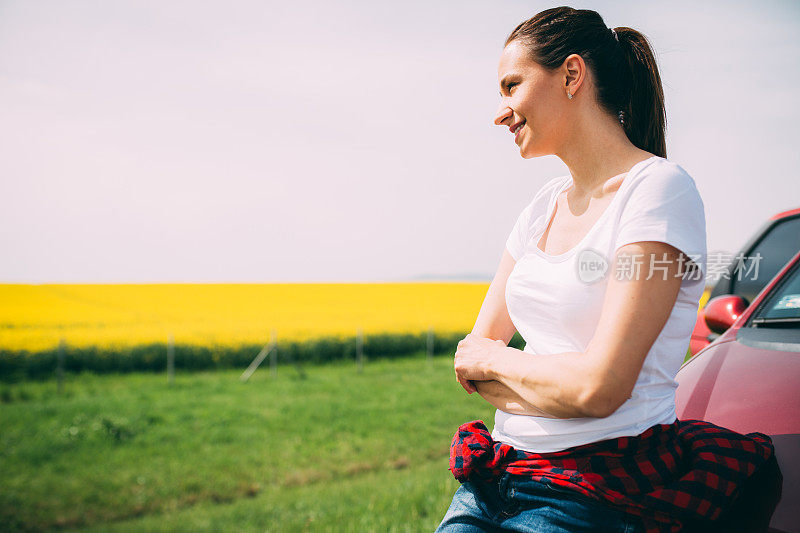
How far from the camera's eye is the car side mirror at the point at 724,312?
8.84 feet

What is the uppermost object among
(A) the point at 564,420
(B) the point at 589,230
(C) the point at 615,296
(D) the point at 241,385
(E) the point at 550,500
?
(B) the point at 589,230

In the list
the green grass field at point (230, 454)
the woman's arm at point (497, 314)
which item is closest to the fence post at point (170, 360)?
the green grass field at point (230, 454)

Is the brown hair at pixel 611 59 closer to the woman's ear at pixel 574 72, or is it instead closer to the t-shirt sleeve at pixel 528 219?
the woman's ear at pixel 574 72

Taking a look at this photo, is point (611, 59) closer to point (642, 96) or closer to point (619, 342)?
point (642, 96)

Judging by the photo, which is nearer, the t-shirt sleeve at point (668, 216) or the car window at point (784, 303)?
the t-shirt sleeve at point (668, 216)

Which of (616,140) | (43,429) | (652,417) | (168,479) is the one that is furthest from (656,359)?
(43,429)

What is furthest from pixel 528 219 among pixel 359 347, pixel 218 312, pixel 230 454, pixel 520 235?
pixel 218 312

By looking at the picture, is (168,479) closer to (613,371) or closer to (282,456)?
(282,456)

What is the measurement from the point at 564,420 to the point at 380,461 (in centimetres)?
625

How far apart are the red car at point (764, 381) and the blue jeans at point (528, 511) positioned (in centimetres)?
35

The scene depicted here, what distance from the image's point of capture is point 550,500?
119cm

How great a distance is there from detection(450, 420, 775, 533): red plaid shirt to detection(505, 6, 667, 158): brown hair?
2.12 ft

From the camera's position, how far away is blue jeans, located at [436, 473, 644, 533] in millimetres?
1163

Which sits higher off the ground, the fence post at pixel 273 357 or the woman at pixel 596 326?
the woman at pixel 596 326
